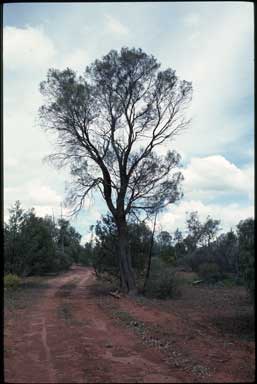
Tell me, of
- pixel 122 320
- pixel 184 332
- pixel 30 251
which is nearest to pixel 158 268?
pixel 30 251

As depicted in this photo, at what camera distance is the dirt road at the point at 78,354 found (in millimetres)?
6791

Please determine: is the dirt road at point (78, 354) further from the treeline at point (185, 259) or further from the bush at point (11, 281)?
the bush at point (11, 281)

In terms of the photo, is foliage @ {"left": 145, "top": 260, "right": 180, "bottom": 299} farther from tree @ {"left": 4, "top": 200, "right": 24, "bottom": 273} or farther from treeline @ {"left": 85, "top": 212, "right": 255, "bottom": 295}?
tree @ {"left": 4, "top": 200, "right": 24, "bottom": 273}

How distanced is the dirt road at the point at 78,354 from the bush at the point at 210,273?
1992cm

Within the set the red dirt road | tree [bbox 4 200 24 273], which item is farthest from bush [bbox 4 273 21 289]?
the red dirt road

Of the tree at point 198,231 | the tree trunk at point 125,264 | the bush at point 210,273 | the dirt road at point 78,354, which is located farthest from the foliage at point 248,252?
the tree at point 198,231

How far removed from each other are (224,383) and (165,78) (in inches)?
717

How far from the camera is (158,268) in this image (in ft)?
85.1

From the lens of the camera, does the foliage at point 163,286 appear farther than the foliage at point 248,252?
Yes

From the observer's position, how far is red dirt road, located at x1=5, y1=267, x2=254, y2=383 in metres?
6.75

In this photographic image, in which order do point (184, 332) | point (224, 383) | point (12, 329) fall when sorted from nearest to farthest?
point (224, 383), point (184, 332), point (12, 329)

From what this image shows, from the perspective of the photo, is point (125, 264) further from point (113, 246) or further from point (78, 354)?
point (78, 354)

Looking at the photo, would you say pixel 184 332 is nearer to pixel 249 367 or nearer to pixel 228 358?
pixel 228 358

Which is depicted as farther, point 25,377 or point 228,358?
point 228,358
